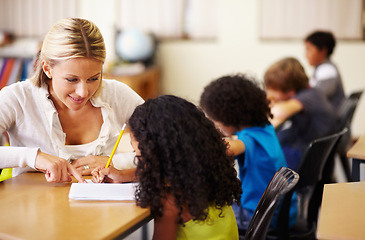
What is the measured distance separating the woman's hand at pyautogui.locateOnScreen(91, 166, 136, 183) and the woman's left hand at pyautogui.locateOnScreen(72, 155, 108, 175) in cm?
9

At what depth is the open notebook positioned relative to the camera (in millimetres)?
1291

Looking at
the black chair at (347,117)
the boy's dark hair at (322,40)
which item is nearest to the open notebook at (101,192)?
the black chair at (347,117)

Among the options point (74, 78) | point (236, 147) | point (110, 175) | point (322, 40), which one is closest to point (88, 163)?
point (110, 175)

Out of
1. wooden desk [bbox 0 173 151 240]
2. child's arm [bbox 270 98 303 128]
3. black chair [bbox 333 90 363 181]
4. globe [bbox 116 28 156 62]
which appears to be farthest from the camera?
globe [bbox 116 28 156 62]

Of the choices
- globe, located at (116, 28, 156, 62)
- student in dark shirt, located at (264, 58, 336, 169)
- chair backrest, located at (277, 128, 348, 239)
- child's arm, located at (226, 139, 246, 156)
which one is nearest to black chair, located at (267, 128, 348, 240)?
chair backrest, located at (277, 128, 348, 239)

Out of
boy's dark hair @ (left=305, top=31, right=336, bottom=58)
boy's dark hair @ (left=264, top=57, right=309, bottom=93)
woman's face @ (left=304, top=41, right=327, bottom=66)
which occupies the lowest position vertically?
boy's dark hair @ (left=264, top=57, right=309, bottom=93)

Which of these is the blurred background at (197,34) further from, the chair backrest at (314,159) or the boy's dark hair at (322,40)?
the chair backrest at (314,159)

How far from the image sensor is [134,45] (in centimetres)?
525

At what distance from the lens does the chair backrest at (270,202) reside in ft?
4.15

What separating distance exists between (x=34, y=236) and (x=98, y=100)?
0.78 meters

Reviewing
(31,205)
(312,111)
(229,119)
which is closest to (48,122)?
(31,205)

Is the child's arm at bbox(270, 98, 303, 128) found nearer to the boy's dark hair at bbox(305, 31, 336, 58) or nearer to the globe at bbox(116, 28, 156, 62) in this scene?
the boy's dark hair at bbox(305, 31, 336, 58)

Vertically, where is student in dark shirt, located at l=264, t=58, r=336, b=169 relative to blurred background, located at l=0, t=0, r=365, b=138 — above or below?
below

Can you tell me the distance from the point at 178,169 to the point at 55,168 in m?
0.41
